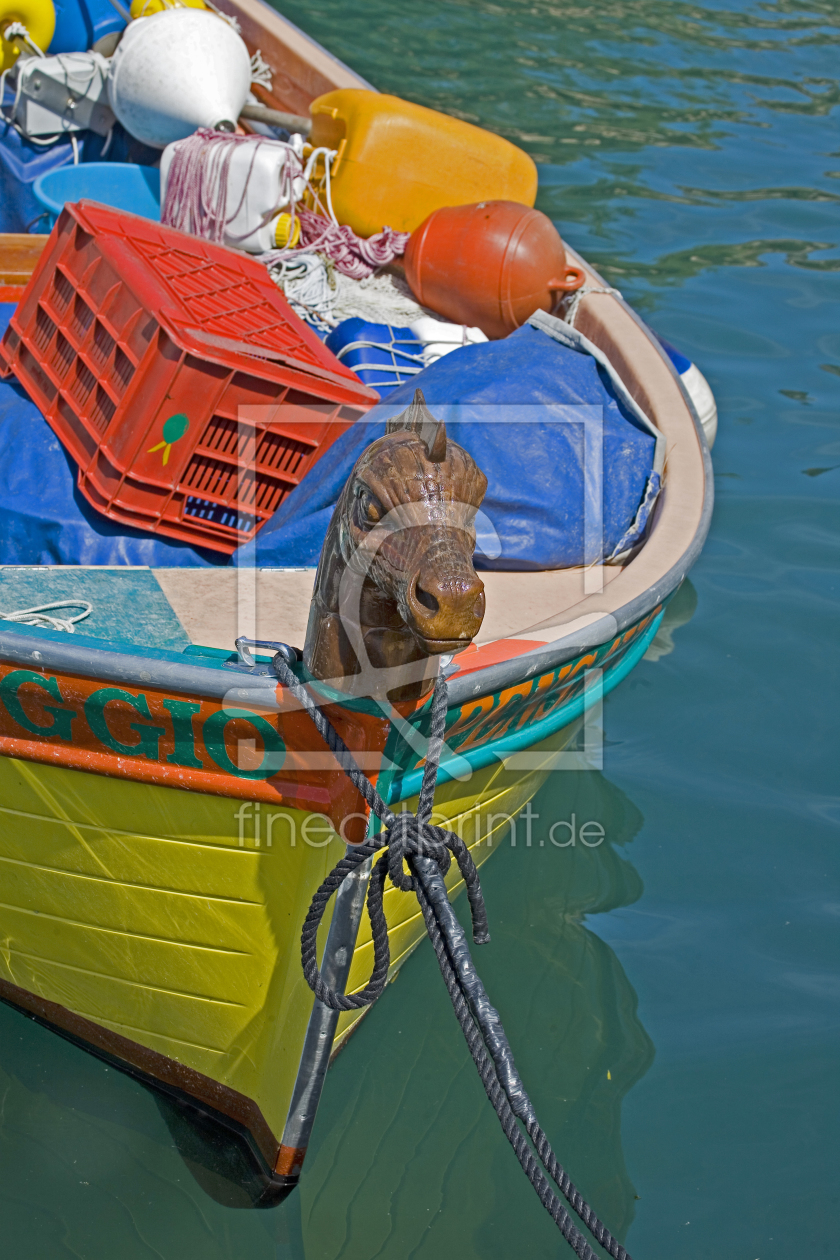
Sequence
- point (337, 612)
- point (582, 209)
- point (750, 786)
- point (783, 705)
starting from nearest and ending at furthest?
point (337, 612) < point (750, 786) < point (783, 705) < point (582, 209)

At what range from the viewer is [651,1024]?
333cm

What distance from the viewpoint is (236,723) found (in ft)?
7.54

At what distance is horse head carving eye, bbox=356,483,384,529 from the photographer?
180cm

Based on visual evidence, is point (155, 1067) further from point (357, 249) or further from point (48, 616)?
point (357, 249)

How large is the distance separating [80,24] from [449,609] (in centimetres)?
580

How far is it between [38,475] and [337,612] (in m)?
1.92

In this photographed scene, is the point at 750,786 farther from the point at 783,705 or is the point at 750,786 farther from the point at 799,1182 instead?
the point at 799,1182

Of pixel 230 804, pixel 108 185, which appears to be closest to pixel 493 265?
pixel 108 185

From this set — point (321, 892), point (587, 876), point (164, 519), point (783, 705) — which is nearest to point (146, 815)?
point (321, 892)

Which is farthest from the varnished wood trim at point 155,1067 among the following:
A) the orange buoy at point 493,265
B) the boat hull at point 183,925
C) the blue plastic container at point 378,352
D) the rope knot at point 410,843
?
the orange buoy at point 493,265

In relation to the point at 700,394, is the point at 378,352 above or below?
above

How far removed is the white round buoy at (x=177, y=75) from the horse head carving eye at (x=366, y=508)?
4.25 m

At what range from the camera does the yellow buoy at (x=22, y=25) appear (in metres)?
5.71

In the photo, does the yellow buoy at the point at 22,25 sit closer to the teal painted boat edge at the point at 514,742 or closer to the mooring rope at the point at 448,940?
the teal painted boat edge at the point at 514,742
